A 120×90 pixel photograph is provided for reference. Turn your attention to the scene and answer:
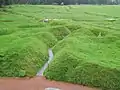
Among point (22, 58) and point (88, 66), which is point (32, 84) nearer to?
point (22, 58)

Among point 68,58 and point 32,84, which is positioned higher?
point 68,58

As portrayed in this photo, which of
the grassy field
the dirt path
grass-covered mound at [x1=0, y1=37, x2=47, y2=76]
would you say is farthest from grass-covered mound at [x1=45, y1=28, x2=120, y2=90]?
grass-covered mound at [x1=0, y1=37, x2=47, y2=76]

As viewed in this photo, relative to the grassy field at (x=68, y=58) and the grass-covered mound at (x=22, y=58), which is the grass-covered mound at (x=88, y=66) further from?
the grass-covered mound at (x=22, y=58)

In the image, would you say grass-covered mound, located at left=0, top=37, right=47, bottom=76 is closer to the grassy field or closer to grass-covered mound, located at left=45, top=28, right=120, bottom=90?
the grassy field

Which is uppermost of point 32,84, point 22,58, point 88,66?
point 22,58

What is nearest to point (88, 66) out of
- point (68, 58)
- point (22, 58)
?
point (68, 58)

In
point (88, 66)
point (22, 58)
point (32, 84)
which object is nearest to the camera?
point (32, 84)

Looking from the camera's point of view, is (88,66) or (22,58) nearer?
(88,66)

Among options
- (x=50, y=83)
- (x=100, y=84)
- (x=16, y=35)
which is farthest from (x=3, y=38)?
(x=100, y=84)

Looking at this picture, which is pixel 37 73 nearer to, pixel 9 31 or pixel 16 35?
pixel 16 35
